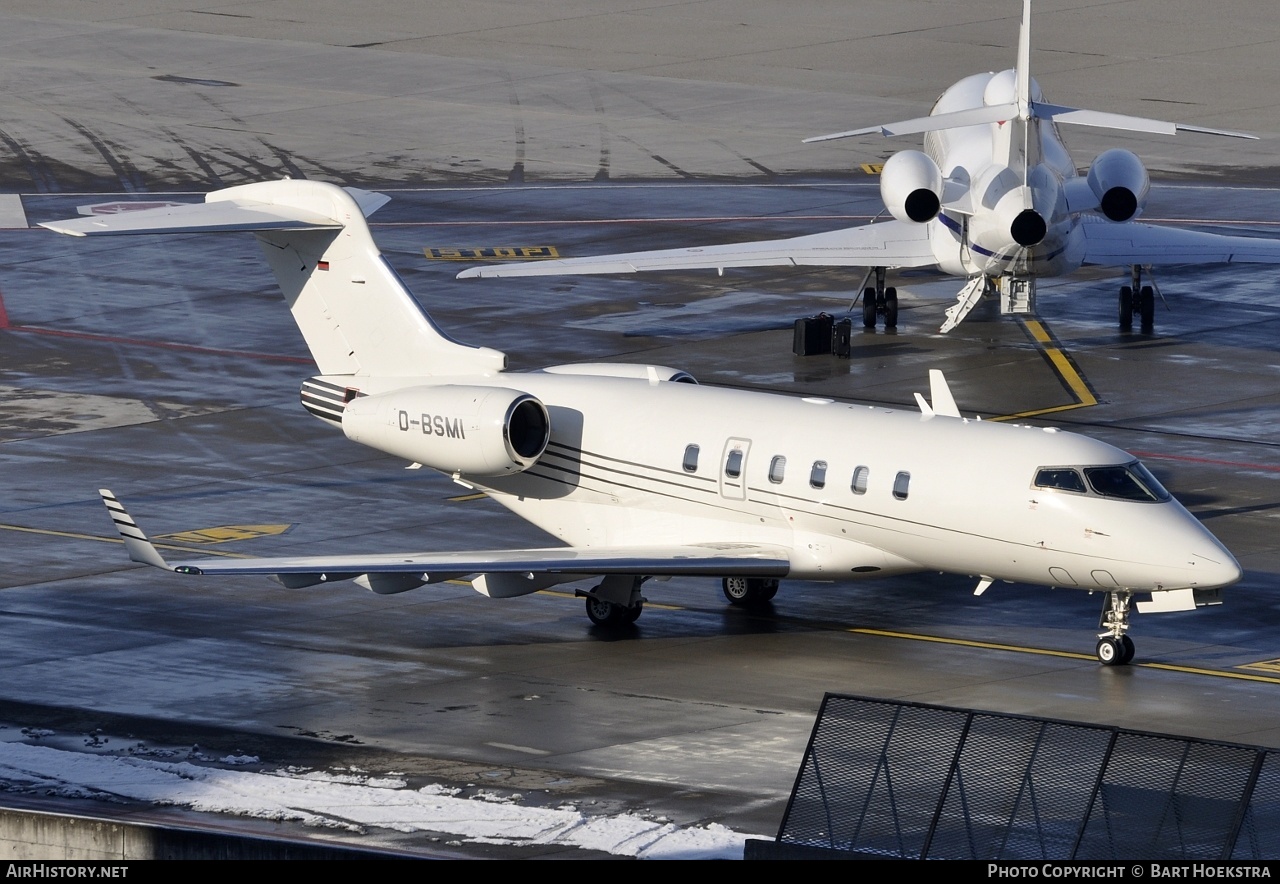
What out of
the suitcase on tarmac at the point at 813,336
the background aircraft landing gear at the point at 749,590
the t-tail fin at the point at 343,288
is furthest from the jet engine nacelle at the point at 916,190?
the background aircraft landing gear at the point at 749,590

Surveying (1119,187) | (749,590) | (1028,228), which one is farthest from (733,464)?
(1119,187)

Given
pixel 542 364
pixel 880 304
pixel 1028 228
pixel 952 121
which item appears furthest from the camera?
pixel 880 304

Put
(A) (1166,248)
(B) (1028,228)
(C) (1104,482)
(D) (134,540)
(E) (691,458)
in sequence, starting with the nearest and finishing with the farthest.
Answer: (D) (134,540)
(C) (1104,482)
(E) (691,458)
(B) (1028,228)
(A) (1166,248)

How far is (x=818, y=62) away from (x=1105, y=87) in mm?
10446

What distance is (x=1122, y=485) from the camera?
24.7 m

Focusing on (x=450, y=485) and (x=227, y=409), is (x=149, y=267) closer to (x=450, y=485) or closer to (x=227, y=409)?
(x=227, y=409)

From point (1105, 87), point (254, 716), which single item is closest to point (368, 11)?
point (1105, 87)

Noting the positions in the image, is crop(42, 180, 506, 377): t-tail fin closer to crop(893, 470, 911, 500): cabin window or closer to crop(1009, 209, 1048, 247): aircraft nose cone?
crop(893, 470, 911, 500): cabin window

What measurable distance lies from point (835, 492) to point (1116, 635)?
3.49 meters

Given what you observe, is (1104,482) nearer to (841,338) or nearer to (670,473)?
(670,473)

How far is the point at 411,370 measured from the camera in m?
29.8

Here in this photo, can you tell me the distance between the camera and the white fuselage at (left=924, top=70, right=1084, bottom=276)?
134ft

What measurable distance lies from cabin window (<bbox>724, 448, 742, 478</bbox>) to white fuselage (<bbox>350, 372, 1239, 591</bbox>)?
21 millimetres

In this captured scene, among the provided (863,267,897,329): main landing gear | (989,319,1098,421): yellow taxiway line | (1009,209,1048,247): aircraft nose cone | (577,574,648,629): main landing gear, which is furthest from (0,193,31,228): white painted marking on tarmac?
(577,574,648,629): main landing gear
